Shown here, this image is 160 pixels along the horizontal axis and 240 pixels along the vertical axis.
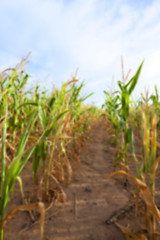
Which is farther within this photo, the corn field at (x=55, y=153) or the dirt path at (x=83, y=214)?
the dirt path at (x=83, y=214)

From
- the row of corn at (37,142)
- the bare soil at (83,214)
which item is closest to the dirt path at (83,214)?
the bare soil at (83,214)

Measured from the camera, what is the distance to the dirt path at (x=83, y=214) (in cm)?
101

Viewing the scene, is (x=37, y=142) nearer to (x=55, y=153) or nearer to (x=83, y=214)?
(x=55, y=153)

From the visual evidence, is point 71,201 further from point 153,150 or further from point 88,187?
point 153,150

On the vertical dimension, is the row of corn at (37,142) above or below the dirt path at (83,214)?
above

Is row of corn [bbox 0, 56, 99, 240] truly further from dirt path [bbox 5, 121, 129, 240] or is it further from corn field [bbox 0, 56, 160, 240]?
dirt path [bbox 5, 121, 129, 240]

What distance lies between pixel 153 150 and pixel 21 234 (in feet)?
2.88

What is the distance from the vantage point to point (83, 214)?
1198 millimetres

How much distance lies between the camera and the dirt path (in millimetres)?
1011

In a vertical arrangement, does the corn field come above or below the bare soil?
above

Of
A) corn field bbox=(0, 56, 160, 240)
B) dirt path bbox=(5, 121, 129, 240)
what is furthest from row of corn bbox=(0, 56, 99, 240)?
dirt path bbox=(5, 121, 129, 240)

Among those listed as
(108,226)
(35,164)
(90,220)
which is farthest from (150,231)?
(35,164)

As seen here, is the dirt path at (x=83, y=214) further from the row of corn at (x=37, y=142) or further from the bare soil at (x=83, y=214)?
the row of corn at (x=37, y=142)

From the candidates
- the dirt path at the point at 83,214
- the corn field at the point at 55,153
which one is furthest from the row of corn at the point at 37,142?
the dirt path at the point at 83,214
